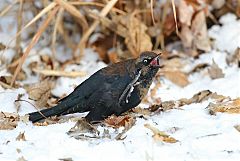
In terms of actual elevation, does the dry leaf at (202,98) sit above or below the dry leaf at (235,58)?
below

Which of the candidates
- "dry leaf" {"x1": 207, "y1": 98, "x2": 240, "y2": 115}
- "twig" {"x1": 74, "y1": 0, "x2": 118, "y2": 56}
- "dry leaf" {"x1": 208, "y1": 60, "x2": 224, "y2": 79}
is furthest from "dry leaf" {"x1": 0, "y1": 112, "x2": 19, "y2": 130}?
"dry leaf" {"x1": 208, "y1": 60, "x2": 224, "y2": 79}

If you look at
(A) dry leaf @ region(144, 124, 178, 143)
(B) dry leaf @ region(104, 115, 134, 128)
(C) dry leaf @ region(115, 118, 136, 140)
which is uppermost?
(B) dry leaf @ region(104, 115, 134, 128)

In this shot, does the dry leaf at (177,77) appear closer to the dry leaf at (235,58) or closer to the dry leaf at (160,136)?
the dry leaf at (235,58)

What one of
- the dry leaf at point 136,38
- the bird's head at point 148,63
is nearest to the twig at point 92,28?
the dry leaf at point 136,38

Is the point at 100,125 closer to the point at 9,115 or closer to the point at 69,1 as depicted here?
the point at 9,115

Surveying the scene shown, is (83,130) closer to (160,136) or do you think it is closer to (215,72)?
(160,136)

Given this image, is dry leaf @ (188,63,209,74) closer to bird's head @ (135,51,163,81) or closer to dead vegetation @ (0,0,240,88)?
dead vegetation @ (0,0,240,88)
